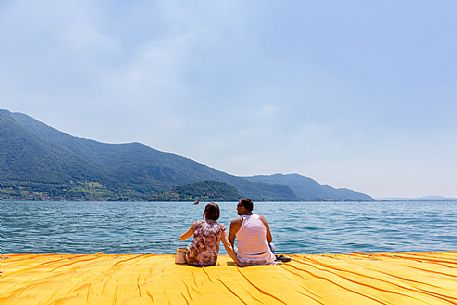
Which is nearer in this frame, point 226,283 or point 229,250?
point 226,283

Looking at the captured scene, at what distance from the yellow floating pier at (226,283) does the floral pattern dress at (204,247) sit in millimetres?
260

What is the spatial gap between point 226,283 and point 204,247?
5.26 ft

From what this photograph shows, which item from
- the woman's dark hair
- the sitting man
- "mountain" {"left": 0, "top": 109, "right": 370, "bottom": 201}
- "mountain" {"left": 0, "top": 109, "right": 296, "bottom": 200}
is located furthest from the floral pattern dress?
"mountain" {"left": 0, "top": 109, "right": 370, "bottom": 201}

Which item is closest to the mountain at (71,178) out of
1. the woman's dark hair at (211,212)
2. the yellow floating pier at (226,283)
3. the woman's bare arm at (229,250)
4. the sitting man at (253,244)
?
the yellow floating pier at (226,283)

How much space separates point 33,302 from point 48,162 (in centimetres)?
17176

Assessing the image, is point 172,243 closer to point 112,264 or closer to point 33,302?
point 112,264

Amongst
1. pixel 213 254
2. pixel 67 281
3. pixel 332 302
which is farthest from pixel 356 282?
pixel 67 281

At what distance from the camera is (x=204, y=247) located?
6.29m

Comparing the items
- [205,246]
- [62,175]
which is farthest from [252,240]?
[62,175]

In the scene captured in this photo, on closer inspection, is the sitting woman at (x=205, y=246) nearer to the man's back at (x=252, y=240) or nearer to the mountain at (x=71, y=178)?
the man's back at (x=252, y=240)

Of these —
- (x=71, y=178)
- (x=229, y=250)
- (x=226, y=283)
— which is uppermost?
(x=71, y=178)

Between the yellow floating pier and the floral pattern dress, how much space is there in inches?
10.2

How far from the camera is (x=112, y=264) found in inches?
257

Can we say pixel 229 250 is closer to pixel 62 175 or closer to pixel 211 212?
pixel 211 212
